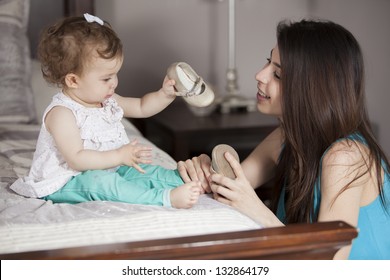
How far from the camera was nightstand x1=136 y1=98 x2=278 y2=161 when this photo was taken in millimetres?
2828

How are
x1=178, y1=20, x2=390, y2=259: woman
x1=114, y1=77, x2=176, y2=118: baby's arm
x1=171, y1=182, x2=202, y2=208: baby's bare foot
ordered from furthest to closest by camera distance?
x1=114, y1=77, x2=176, y2=118: baby's arm, x1=178, y1=20, x2=390, y2=259: woman, x1=171, y1=182, x2=202, y2=208: baby's bare foot

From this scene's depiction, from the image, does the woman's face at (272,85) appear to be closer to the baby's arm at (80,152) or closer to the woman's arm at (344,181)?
the woman's arm at (344,181)

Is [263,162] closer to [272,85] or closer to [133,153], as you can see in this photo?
[272,85]

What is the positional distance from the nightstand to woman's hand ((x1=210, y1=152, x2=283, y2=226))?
4.13ft

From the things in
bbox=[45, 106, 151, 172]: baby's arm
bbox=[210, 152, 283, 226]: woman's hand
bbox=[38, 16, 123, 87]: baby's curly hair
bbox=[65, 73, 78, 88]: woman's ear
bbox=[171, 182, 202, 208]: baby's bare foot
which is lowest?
bbox=[210, 152, 283, 226]: woman's hand

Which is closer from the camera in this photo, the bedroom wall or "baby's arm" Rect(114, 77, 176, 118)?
"baby's arm" Rect(114, 77, 176, 118)

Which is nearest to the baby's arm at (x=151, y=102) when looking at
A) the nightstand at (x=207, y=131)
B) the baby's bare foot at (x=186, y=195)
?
the baby's bare foot at (x=186, y=195)

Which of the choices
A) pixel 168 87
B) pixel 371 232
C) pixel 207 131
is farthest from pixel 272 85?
pixel 207 131

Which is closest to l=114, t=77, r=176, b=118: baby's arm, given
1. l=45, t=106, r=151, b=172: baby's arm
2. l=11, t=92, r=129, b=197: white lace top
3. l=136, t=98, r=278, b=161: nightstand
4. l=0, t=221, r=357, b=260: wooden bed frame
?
l=11, t=92, r=129, b=197: white lace top

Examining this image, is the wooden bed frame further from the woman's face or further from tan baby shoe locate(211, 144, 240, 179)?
the woman's face

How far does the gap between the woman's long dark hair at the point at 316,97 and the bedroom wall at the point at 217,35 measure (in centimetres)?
173

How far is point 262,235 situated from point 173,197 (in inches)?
12.0

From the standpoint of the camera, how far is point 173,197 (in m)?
1.44
